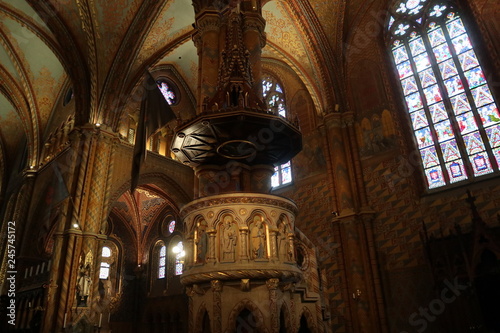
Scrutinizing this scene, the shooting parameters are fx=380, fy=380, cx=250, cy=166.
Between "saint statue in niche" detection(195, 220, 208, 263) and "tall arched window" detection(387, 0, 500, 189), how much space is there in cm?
767

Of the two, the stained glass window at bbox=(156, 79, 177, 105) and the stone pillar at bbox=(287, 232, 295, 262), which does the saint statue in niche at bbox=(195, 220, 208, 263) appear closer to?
the stone pillar at bbox=(287, 232, 295, 262)

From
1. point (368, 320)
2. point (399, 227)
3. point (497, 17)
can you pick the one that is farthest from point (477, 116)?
point (368, 320)

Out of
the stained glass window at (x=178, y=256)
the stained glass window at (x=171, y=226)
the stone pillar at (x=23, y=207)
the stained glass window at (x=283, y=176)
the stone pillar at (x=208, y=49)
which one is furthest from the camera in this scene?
the stained glass window at (x=171, y=226)

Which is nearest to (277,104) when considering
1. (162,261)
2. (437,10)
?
(437,10)

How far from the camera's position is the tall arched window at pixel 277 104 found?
14.4 meters

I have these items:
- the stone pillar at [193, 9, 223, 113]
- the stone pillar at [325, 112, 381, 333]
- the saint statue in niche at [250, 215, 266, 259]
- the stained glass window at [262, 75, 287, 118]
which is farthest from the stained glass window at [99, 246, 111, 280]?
the saint statue in niche at [250, 215, 266, 259]

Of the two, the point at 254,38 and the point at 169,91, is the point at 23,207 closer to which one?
the point at 169,91

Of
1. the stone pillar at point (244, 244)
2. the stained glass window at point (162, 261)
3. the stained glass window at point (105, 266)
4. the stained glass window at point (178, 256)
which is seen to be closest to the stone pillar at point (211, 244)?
the stone pillar at point (244, 244)

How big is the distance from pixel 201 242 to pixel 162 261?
1480 centimetres

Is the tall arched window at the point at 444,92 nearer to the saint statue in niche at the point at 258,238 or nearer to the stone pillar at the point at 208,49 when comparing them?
the stone pillar at the point at 208,49

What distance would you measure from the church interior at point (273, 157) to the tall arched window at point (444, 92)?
5 cm

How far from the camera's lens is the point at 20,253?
1506 centimetres

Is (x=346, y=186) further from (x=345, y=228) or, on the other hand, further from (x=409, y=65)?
(x=409, y=65)

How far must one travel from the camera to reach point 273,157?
26.3 feet
